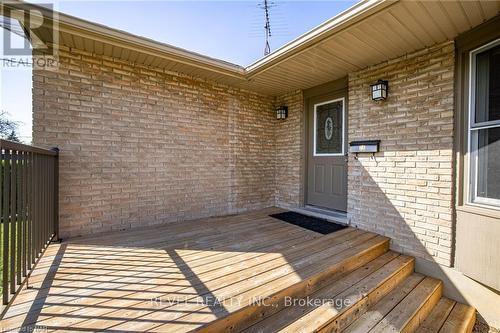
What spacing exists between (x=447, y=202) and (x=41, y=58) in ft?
17.2

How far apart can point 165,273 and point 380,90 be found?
11.4 ft

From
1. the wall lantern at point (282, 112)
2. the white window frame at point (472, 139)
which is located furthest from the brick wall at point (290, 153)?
the white window frame at point (472, 139)

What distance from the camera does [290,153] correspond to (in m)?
4.93

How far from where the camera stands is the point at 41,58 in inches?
117

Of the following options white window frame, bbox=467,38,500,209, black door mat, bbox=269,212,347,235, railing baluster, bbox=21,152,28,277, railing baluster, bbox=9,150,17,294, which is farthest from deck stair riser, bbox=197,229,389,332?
railing baluster, bbox=21,152,28,277

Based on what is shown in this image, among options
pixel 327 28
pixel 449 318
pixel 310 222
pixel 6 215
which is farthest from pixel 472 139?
pixel 6 215

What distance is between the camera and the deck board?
5.29 feet

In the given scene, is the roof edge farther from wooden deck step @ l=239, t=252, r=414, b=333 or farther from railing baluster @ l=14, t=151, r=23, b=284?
railing baluster @ l=14, t=151, r=23, b=284

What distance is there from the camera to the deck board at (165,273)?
5.29ft

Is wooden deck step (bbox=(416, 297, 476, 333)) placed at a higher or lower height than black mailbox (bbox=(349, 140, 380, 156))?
lower

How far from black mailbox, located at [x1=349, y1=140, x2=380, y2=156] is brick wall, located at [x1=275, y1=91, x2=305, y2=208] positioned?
120 centimetres

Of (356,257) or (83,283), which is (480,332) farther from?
(83,283)

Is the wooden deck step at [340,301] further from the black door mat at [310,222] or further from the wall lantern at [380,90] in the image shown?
the wall lantern at [380,90]

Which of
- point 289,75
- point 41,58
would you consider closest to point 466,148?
point 289,75
